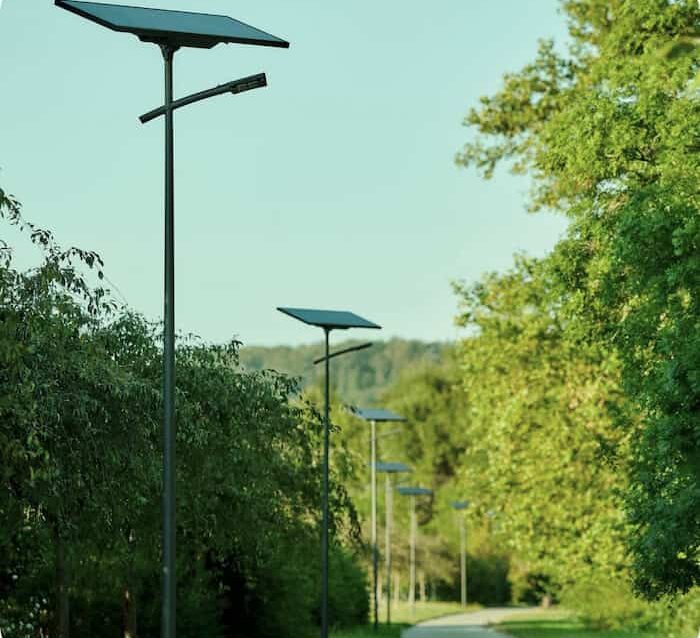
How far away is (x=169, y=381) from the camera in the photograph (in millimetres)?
11016

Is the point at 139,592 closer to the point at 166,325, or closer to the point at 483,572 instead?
the point at 166,325

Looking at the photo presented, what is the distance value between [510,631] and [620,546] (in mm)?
15979

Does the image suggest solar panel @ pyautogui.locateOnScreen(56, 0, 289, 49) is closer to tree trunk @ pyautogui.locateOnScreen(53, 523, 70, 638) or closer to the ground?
tree trunk @ pyautogui.locateOnScreen(53, 523, 70, 638)

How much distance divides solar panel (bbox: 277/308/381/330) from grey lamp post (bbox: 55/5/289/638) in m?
9.16

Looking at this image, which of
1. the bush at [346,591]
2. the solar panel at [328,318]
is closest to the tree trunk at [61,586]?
the solar panel at [328,318]

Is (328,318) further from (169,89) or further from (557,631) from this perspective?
(557,631)

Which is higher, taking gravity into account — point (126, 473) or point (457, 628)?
point (126, 473)

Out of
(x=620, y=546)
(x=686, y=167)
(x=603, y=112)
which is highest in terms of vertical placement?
(x=603, y=112)

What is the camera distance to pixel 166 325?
1104cm

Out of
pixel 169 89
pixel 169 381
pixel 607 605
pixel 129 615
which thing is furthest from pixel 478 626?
pixel 169 89

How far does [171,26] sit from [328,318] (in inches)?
398

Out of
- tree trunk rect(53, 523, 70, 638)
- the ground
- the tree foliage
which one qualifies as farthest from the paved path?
tree trunk rect(53, 523, 70, 638)

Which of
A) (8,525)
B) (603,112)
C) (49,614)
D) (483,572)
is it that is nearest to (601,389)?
(603,112)

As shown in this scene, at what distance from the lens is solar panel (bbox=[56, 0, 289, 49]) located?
11.3 metres
